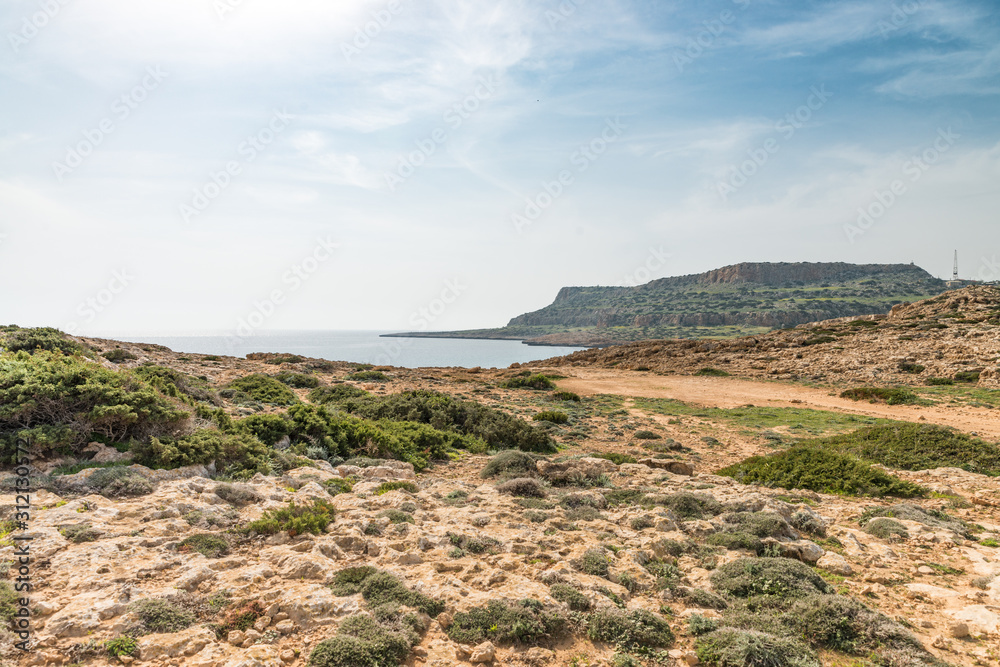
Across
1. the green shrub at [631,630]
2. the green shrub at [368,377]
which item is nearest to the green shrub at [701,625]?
the green shrub at [631,630]

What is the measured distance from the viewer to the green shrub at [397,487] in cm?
958

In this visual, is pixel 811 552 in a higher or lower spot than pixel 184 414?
lower

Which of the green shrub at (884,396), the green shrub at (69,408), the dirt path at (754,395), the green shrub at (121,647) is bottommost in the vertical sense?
the dirt path at (754,395)

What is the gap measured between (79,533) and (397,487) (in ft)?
16.7

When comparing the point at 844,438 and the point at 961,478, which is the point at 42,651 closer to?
the point at 961,478

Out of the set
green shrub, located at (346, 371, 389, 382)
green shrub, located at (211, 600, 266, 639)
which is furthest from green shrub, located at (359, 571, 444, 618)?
green shrub, located at (346, 371, 389, 382)

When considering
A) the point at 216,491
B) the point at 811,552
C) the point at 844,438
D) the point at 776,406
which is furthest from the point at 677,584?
the point at 776,406

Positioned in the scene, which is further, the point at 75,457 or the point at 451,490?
the point at 451,490

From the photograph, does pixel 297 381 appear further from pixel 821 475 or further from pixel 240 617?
pixel 821 475

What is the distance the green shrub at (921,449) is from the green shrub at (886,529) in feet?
20.4

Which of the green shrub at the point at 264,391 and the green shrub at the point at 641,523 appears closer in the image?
the green shrub at the point at 641,523

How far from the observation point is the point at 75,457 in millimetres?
8617

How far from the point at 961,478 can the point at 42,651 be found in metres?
17.4

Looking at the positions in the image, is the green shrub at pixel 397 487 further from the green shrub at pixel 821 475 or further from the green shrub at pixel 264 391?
the green shrub at pixel 264 391
